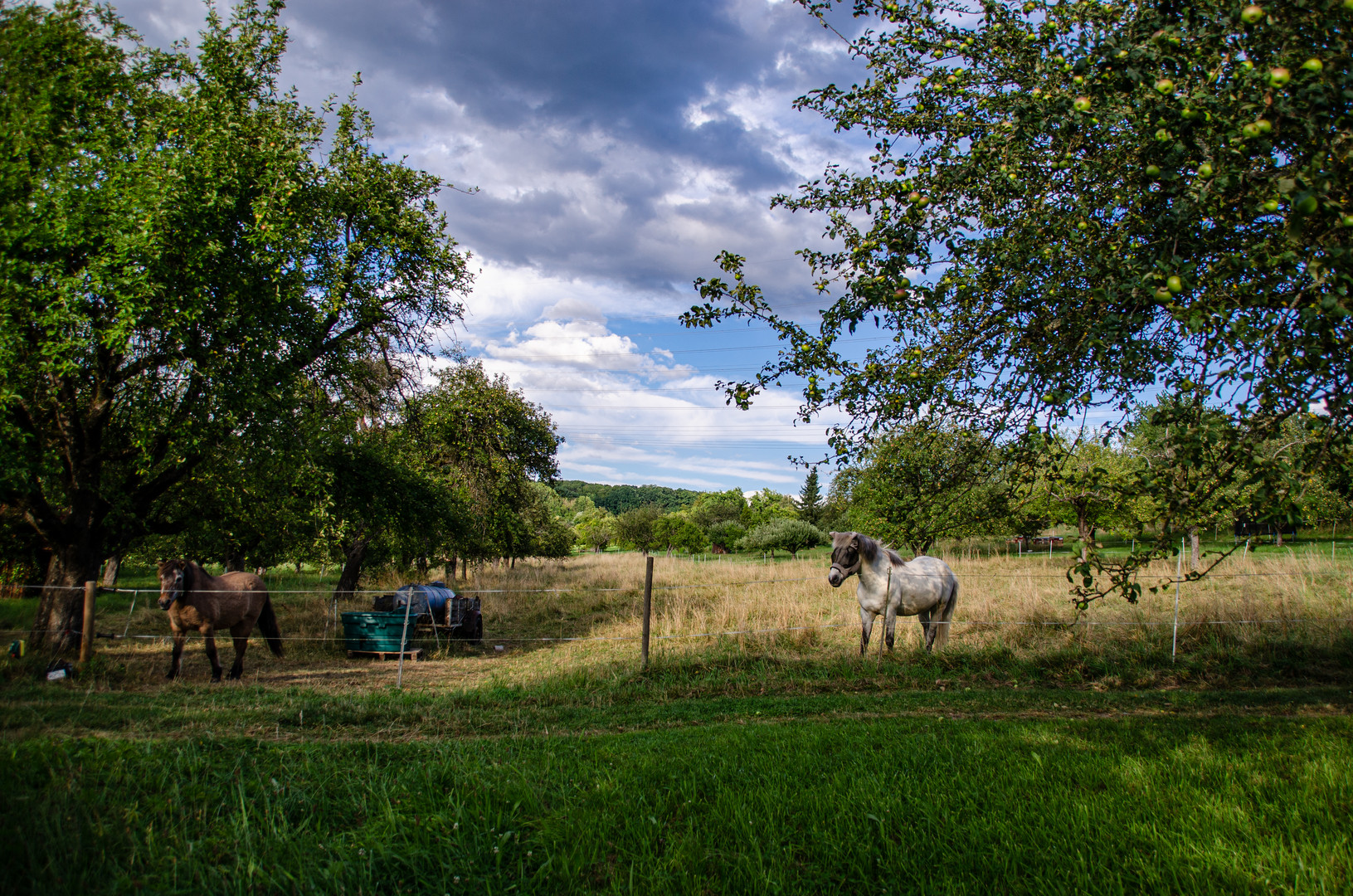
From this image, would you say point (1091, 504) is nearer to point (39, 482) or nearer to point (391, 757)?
point (391, 757)

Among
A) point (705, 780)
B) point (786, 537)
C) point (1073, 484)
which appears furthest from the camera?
point (786, 537)

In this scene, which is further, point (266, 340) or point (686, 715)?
point (266, 340)

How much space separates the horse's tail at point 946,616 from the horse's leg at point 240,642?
11258 mm

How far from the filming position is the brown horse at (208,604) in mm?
9781

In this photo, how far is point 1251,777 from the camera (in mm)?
4086

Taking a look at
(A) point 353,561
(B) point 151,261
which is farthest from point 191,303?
(A) point 353,561

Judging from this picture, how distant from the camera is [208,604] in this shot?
10.2 metres

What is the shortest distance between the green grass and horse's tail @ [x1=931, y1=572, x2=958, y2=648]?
478 cm

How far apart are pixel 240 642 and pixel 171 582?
1450 mm

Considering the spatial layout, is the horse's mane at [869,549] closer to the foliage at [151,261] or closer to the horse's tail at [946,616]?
the horse's tail at [946,616]

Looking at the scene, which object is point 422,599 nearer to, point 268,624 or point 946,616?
point 268,624

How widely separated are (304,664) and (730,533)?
220 ft

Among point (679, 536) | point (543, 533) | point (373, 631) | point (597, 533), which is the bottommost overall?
point (597, 533)

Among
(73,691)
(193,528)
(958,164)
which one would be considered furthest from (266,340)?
(958,164)
